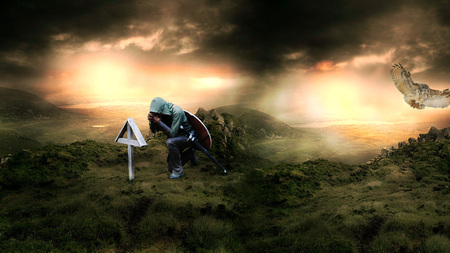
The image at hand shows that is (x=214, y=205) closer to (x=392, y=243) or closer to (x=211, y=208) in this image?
(x=211, y=208)

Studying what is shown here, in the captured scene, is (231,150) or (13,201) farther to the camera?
(231,150)

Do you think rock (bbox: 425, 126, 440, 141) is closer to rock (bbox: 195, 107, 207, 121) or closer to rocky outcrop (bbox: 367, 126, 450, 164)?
rocky outcrop (bbox: 367, 126, 450, 164)

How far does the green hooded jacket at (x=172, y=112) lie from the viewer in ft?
32.5

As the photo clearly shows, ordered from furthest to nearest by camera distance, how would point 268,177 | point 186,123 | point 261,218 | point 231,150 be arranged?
point 231,150
point 268,177
point 186,123
point 261,218

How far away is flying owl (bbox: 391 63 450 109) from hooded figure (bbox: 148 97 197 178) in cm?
1437

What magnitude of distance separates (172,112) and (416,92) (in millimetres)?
16198

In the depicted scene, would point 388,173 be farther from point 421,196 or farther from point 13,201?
point 13,201

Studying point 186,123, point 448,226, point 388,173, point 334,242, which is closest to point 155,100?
point 186,123

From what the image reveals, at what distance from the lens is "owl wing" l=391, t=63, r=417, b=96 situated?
16.5 m

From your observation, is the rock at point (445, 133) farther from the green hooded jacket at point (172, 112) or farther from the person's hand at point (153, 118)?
the person's hand at point (153, 118)

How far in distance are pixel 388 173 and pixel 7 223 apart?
16.1 m

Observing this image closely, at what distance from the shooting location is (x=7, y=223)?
5.88 meters

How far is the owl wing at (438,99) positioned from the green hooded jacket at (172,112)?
16480 mm

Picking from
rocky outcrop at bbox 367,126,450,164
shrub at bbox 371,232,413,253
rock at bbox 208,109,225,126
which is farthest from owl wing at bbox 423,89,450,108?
shrub at bbox 371,232,413,253
